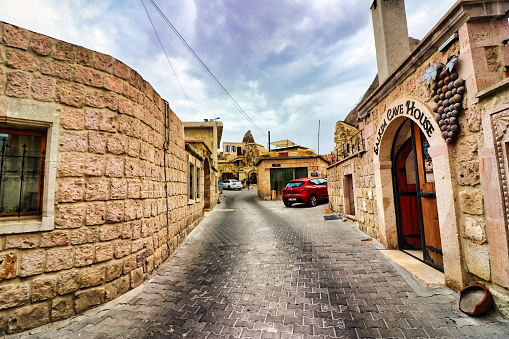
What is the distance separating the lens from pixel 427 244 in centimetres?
395

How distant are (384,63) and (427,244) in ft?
14.9

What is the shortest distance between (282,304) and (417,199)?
11.3ft

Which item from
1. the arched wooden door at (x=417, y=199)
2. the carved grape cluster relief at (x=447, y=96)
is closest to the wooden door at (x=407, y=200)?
the arched wooden door at (x=417, y=199)

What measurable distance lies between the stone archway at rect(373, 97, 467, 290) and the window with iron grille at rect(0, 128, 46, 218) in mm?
5450

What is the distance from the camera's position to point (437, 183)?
315 centimetres

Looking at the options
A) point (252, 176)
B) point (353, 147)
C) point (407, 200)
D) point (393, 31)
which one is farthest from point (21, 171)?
point (252, 176)

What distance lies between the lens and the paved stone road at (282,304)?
2262 millimetres

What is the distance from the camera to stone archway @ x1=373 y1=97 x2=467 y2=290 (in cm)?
288

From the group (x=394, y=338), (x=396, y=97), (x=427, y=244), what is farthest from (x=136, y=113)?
(x=427, y=244)

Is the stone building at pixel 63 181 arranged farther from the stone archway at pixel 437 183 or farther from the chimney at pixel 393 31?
the chimney at pixel 393 31

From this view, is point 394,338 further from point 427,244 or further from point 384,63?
point 384,63

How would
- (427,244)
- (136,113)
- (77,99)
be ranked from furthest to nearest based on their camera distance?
(427,244)
(136,113)
(77,99)

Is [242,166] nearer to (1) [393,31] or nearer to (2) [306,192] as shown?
(2) [306,192]

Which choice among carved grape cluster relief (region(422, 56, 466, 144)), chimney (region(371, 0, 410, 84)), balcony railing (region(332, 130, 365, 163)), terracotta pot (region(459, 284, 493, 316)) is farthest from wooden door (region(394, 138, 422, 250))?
chimney (region(371, 0, 410, 84))
